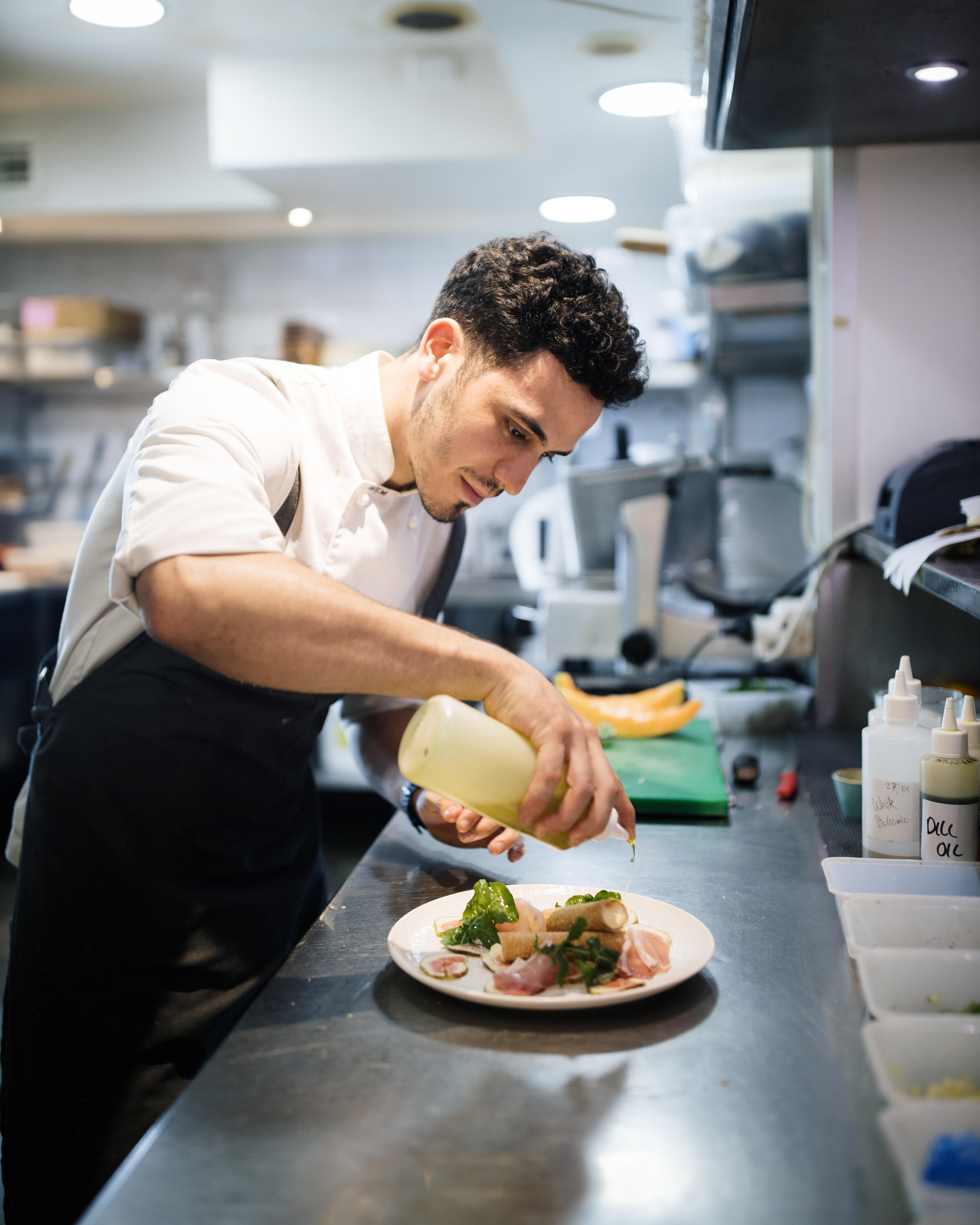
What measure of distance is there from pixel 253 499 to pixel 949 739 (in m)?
0.76

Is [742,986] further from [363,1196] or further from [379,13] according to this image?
[379,13]

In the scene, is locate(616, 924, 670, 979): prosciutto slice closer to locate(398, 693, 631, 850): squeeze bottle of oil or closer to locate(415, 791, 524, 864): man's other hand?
locate(398, 693, 631, 850): squeeze bottle of oil

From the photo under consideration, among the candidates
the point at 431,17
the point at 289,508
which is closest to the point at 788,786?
the point at 289,508

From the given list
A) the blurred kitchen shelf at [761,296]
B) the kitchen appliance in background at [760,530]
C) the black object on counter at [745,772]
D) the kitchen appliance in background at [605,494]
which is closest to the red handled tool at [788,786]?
the black object on counter at [745,772]

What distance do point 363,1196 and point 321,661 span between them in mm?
429

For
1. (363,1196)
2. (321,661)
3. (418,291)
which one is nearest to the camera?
(363,1196)

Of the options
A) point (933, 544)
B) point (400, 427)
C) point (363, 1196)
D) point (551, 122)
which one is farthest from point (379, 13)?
point (363, 1196)

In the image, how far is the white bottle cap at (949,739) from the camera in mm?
1129

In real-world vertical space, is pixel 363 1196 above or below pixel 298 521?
below

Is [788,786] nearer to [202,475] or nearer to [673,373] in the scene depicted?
[202,475]

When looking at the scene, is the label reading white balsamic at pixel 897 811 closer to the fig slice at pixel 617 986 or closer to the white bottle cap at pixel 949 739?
the white bottle cap at pixel 949 739

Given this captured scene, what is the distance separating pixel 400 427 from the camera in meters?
1.43

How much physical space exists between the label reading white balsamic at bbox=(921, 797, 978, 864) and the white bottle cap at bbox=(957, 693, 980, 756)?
77 mm

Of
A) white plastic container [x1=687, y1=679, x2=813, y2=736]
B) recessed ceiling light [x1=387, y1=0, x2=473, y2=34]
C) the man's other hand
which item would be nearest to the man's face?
the man's other hand
